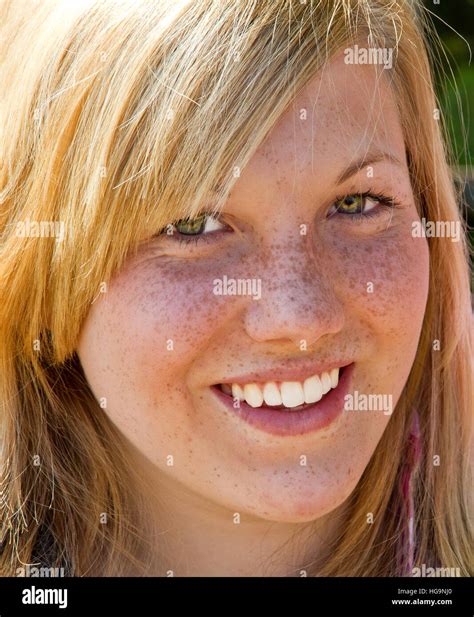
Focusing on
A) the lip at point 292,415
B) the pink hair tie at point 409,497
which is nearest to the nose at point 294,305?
the lip at point 292,415

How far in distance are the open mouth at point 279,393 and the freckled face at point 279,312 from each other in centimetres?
4

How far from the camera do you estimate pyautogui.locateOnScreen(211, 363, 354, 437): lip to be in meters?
1.68

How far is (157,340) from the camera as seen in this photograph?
5.31ft

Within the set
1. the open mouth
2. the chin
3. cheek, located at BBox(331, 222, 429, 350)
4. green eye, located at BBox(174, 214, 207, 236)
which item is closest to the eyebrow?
cheek, located at BBox(331, 222, 429, 350)

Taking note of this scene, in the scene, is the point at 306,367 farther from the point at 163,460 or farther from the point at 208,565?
the point at 208,565

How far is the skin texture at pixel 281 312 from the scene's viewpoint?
1.60 m

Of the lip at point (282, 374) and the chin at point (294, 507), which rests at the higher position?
the lip at point (282, 374)

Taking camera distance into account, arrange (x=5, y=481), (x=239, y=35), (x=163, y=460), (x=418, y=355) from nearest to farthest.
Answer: (x=239, y=35) → (x=163, y=460) → (x=5, y=481) → (x=418, y=355)

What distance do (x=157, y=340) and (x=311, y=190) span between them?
36 cm

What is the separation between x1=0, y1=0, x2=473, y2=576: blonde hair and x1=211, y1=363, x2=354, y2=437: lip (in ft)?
1.05

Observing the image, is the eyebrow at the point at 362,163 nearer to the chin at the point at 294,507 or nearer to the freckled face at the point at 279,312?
the freckled face at the point at 279,312

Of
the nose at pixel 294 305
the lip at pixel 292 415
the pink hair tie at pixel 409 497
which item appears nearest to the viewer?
the nose at pixel 294 305

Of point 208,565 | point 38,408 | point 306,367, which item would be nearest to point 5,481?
point 38,408
